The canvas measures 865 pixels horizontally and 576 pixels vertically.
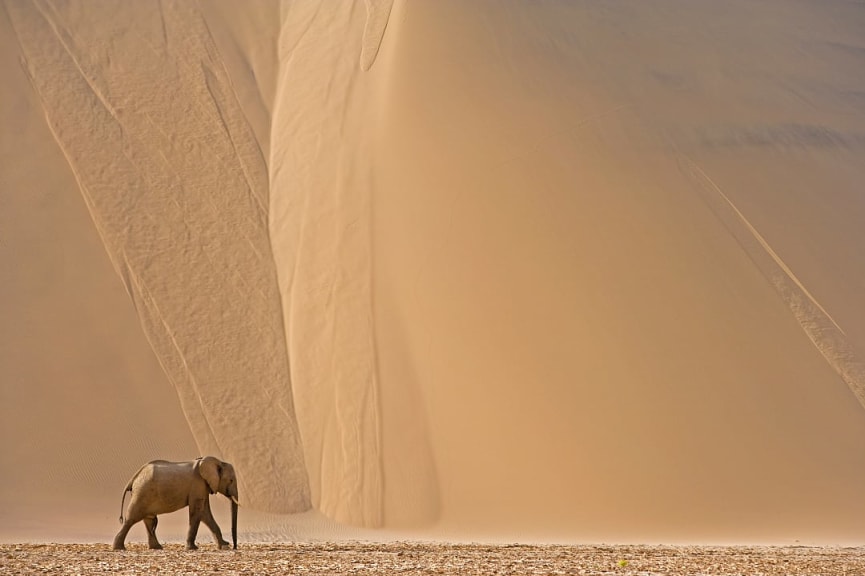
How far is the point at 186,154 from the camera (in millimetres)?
27734

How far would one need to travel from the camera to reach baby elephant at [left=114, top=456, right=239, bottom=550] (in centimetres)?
1606

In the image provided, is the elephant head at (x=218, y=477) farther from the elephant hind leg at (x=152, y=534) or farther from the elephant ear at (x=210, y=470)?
the elephant hind leg at (x=152, y=534)

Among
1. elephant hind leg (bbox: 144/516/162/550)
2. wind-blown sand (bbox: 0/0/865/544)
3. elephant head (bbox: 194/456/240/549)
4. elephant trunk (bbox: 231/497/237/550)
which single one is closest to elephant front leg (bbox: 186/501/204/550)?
elephant head (bbox: 194/456/240/549)

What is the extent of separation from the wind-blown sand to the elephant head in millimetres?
5104

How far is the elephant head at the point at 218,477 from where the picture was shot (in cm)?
1619

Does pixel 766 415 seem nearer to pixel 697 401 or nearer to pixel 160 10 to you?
pixel 697 401

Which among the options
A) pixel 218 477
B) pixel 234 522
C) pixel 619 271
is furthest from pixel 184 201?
pixel 234 522

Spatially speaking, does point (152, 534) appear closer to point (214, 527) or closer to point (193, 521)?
point (193, 521)

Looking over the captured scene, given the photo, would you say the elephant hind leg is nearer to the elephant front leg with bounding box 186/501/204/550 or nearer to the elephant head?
the elephant front leg with bounding box 186/501/204/550

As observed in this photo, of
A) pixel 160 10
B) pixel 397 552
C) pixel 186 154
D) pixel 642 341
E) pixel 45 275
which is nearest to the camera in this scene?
pixel 397 552

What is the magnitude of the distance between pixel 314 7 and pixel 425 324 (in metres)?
11.0

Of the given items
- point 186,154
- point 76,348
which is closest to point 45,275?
point 76,348

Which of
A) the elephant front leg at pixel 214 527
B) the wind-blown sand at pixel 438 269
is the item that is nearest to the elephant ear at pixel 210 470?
the elephant front leg at pixel 214 527

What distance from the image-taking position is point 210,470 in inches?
639
